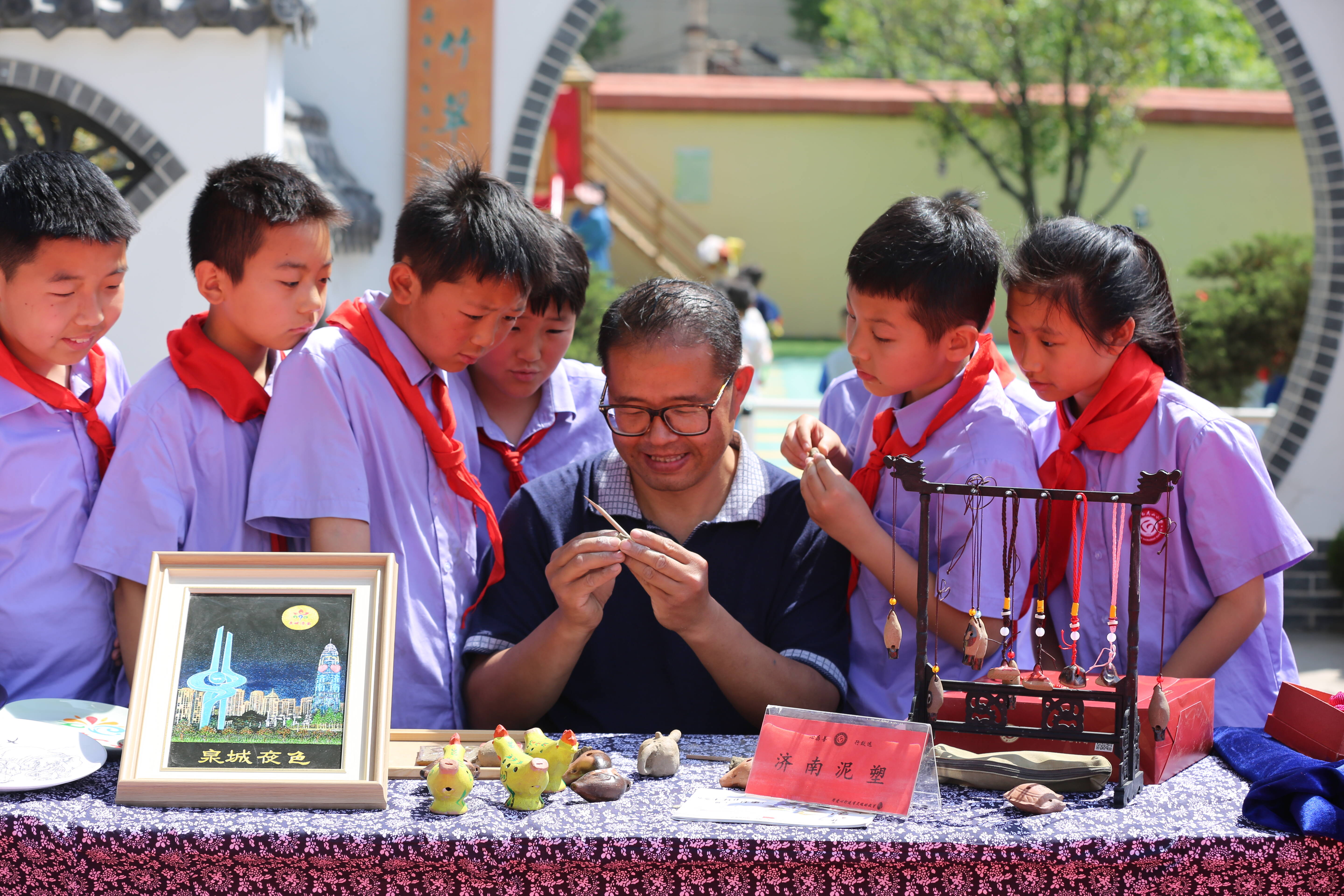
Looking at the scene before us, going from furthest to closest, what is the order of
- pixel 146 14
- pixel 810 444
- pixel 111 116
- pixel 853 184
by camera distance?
pixel 853 184
pixel 111 116
pixel 146 14
pixel 810 444

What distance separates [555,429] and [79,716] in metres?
1.28

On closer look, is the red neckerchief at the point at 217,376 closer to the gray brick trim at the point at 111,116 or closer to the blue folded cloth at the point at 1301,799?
the blue folded cloth at the point at 1301,799

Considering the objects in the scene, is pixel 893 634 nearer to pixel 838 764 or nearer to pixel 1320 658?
pixel 838 764

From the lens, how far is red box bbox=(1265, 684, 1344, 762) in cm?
192

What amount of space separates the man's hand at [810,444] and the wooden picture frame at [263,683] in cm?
87

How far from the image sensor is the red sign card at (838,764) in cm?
181

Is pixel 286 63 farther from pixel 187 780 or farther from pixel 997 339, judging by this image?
pixel 997 339

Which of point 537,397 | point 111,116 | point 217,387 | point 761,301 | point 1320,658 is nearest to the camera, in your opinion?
point 217,387

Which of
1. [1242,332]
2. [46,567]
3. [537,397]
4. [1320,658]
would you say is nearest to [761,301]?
[1242,332]

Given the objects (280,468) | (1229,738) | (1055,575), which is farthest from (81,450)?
(1229,738)

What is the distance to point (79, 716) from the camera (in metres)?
2.03

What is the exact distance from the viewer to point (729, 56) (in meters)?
29.5

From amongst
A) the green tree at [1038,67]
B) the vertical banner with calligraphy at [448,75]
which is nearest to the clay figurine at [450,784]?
the vertical banner with calligraphy at [448,75]

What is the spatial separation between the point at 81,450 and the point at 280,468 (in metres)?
0.43
